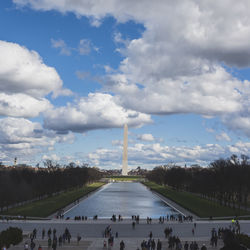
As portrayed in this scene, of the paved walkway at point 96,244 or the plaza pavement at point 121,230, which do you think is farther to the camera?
the plaza pavement at point 121,230

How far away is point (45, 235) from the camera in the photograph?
36.7 metres

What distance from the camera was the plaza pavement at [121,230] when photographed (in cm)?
3237

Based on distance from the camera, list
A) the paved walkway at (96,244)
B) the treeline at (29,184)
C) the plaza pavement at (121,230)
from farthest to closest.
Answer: the treeline at (29,184)
the plaza pavement at (121,230)
the paved walkway at (96,244)

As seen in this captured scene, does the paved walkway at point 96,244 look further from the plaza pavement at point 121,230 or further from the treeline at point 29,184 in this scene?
the treeline at point 29,184

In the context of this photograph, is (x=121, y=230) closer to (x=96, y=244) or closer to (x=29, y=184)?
(x=96, y=244)

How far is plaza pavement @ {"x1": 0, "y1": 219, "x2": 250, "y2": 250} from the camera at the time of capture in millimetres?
32366

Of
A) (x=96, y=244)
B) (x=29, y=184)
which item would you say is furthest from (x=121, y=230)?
(x=29, y=184)

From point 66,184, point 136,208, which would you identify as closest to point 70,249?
point 136,208

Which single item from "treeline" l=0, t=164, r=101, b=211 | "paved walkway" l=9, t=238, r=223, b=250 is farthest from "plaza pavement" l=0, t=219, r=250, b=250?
"treeline" l=0, t=164, r=101, b=211

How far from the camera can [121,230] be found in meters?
40.5

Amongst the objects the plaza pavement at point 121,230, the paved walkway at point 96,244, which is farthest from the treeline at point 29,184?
the paved walkway at point 96,244

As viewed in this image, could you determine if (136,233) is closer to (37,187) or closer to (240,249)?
(240,249)

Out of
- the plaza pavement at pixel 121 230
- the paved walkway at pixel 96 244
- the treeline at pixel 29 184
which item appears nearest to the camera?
A: the paved walkway at pixel 96 244

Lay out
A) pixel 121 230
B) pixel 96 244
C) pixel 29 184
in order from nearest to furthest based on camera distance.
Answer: pixel 96 244, pixel 121 230, pixel 29 184
